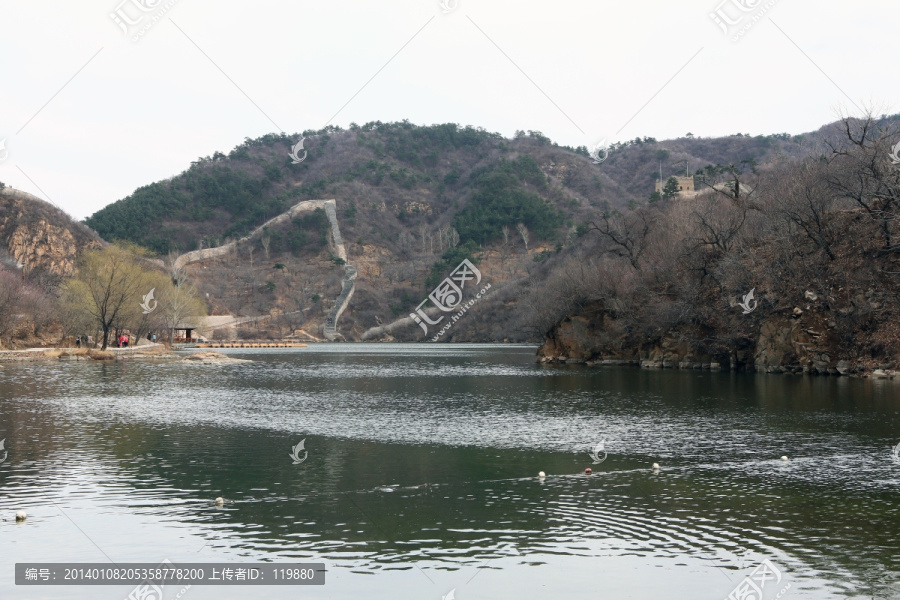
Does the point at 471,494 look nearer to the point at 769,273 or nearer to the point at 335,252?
the point at 769,273

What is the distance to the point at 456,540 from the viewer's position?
14633mm

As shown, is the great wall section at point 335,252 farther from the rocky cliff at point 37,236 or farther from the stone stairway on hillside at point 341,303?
the rocky cliff at point 37,236

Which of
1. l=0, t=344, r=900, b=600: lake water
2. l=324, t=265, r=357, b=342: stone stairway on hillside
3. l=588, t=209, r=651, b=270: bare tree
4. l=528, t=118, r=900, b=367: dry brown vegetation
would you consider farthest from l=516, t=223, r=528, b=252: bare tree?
l=0, t=344, r=900, b=600: lake water

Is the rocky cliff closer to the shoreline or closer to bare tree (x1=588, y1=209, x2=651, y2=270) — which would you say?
the shoreline

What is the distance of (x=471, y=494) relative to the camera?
18500 mm

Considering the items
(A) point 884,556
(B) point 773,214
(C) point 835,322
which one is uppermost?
(B) point 773,214

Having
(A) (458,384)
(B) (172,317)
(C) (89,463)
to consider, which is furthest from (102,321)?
(C) (89,463)

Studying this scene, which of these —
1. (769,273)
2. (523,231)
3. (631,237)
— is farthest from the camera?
(523,231)

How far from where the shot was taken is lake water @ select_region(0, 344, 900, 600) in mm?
12820

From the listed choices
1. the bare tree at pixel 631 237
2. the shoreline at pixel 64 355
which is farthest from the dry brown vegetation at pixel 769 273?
the shoreline at pixel 64 355

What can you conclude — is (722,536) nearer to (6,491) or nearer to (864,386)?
(6,491)

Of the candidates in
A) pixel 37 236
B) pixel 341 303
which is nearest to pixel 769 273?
A: pixel 37 236

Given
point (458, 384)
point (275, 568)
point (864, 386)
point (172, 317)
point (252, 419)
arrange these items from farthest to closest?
point (172, 317)
point (458, 384)
point (864, 386)
point (252, 419)
point (275, 568)

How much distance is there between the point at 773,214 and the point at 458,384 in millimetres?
30112
